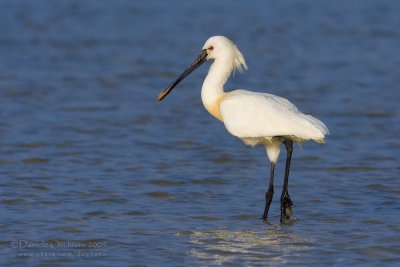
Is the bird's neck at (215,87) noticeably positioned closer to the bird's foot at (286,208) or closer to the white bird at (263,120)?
the white bird at (263,120)

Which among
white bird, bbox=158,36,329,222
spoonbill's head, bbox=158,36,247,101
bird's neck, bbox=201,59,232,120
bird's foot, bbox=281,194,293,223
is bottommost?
bird's foot, bbox=281,194,293,223

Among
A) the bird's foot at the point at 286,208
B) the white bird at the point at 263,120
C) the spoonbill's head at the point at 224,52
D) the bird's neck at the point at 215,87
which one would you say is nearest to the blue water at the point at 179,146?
the bird's foot at the point at 286,208

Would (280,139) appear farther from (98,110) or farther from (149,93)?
(149,93)

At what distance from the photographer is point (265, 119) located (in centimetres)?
1011

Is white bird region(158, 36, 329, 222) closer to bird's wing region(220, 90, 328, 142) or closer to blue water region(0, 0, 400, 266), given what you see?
bird's wing region(220, 90, 328, 142)

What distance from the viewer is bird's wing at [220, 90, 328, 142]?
32.5 feet

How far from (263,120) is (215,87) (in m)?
0.90

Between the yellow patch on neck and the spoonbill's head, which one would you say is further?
the spoonbill's head

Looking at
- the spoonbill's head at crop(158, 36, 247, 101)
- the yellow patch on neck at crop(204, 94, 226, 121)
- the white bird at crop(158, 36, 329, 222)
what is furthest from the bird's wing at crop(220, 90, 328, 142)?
the spoonbill's head at crop(158, 36, 247, 101)

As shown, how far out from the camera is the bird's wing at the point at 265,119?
9.90 meters

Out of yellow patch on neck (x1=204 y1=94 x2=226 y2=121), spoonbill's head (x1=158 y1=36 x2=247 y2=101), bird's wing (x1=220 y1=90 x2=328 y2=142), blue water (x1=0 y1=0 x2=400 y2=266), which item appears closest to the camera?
blue water (x1=0 y1=0 x2=400 y2=266)

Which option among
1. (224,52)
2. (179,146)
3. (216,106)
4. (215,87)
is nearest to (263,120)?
(216,106)

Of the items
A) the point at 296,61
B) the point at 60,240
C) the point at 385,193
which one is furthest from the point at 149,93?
the point at 60,240

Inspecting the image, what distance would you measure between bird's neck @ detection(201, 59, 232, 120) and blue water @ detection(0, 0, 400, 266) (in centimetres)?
98
